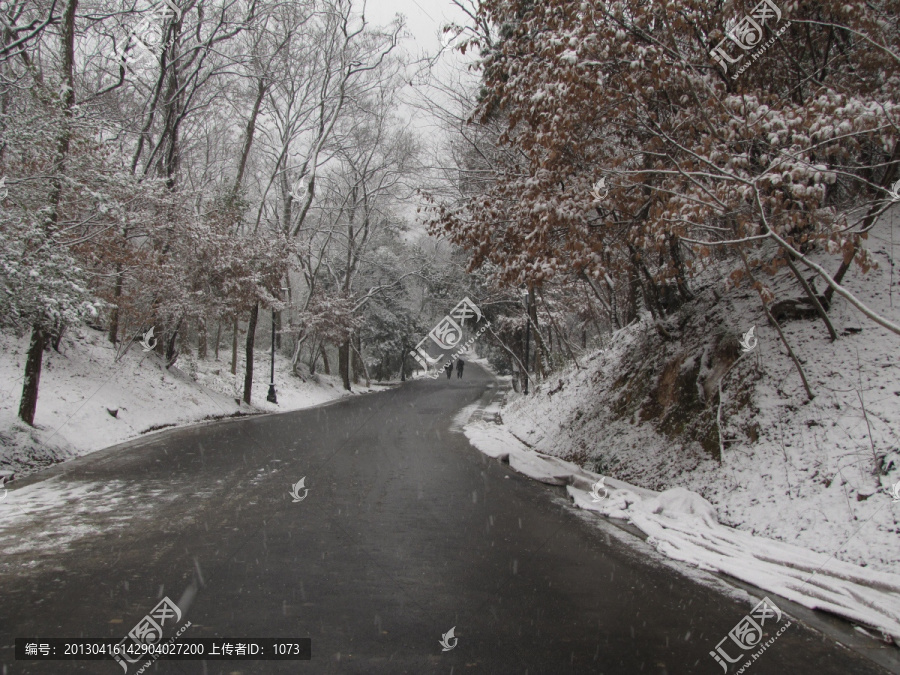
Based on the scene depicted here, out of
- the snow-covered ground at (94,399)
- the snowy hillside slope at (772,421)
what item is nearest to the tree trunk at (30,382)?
the snow-covered ground at (94,399)

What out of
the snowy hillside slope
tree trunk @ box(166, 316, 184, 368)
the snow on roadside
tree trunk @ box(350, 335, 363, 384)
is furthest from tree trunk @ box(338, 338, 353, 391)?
the snow on roadside

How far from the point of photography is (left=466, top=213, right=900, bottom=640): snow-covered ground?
5.26 m

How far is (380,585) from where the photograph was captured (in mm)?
4695

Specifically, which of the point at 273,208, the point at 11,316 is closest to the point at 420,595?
the point at 11,316

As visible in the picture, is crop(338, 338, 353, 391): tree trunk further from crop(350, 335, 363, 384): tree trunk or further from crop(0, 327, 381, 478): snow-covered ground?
crop(0, 327, 381, 478): snow-covered ground

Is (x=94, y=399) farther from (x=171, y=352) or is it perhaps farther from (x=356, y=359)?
(x=356, y=359)

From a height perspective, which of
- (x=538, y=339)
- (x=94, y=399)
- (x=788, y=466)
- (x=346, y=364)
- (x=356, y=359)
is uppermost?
(x=538, y=339)

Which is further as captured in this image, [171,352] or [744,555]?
[171,352]

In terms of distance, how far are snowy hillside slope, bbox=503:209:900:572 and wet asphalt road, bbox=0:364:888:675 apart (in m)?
1.74

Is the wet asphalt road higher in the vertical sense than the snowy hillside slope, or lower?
lower

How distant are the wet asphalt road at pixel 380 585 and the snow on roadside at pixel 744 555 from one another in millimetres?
447

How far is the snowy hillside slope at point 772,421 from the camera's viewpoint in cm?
598

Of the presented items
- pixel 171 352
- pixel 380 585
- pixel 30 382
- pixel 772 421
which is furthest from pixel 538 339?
pixel 380 585

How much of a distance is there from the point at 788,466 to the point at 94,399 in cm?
1452
